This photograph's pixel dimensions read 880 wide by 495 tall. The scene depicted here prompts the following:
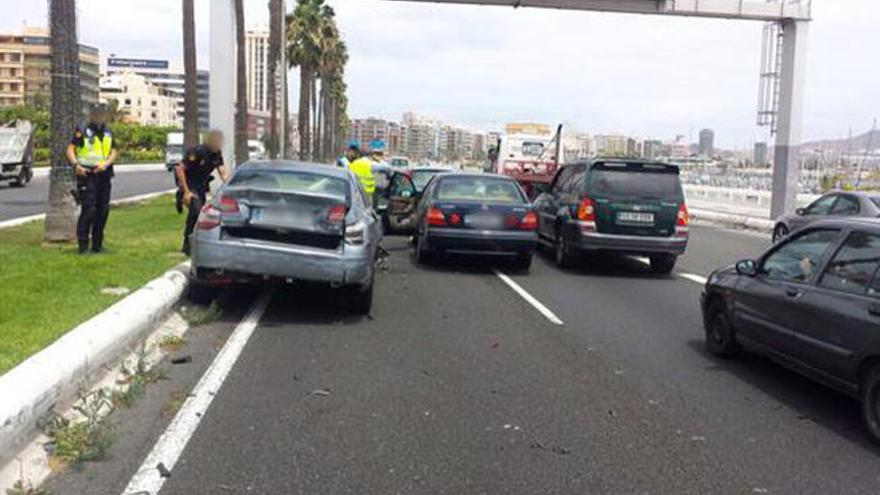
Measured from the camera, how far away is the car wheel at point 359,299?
9484mm

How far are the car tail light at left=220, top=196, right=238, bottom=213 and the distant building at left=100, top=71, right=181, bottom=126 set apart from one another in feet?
504

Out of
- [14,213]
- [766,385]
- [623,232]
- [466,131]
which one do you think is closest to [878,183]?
[623,232]

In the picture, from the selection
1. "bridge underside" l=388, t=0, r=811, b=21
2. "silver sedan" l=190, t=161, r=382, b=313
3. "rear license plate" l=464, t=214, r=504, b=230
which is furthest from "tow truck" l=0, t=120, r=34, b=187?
"silver sedan" l=190, t=161, r=382, b=313

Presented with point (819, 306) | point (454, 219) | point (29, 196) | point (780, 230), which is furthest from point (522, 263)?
point (29, 196)

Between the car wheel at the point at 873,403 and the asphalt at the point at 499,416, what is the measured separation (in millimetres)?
134

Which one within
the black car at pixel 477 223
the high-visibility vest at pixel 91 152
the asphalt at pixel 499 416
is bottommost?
the asphalt at pixel 499 416

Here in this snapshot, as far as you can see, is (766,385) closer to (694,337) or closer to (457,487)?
(694,337)

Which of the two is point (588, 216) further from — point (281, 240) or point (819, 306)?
point (819, 306)

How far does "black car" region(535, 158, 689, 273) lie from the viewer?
13.8 m

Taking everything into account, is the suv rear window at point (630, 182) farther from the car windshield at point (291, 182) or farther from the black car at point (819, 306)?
the black car at point (819, 306)

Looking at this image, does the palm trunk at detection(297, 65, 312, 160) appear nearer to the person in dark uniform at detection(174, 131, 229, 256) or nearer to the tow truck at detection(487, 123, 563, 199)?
the tow truck at detection(487, 123, 563, 199)

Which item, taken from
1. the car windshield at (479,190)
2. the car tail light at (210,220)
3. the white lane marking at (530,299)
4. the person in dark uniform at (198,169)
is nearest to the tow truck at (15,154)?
the person in dark uniform at (198,169)

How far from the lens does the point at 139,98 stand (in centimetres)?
16300

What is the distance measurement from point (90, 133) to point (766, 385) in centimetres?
883
